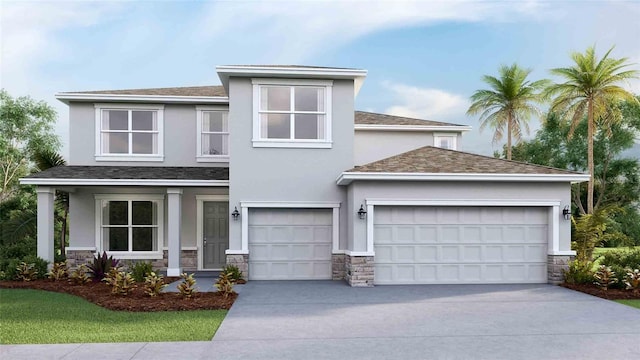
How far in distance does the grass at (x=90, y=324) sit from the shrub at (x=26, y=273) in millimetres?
3412

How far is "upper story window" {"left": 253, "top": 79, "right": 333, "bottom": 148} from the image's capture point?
14.5 metres

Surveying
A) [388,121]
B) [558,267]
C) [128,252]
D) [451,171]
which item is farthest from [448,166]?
[128,252]

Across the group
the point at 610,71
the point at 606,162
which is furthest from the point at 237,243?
the point at 606,162

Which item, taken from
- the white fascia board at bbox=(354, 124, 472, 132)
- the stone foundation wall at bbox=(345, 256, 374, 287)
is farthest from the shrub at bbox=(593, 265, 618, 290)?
the white fascia board at bbox=(354, 124, 472, 132)

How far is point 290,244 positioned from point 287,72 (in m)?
4.83

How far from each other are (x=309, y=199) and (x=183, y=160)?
17.2 feet

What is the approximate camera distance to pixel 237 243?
14.3 metres

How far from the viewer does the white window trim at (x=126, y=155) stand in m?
17.0

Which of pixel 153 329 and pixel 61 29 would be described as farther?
pixel 61 29

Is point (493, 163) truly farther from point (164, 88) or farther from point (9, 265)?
point (9, 265)

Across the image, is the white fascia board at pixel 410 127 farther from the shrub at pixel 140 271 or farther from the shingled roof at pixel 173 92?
the shrub at pixel 140 271

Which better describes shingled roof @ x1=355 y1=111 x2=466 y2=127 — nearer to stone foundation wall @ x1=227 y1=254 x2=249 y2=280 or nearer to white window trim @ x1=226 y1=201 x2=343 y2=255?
white window trim @ x1=226 y1=201 x2=343 y2=255

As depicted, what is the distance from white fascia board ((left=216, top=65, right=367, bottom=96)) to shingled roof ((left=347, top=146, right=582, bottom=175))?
2.59 m

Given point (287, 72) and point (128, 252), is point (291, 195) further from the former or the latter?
point (128, 252)
